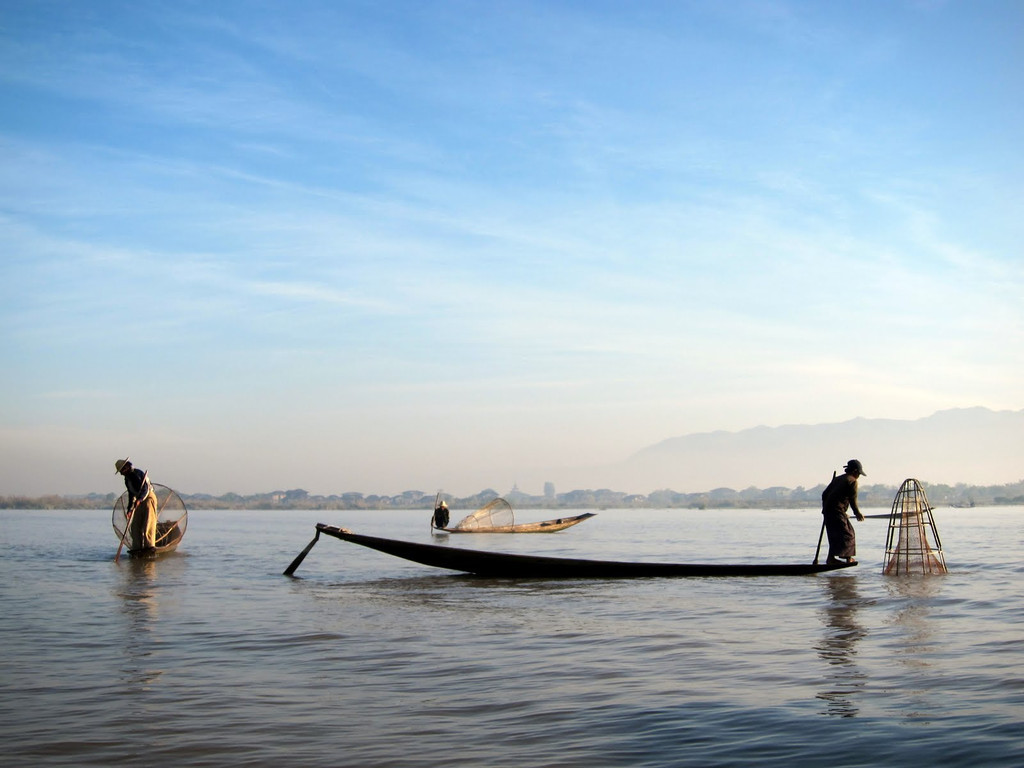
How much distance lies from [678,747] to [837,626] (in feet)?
18.1

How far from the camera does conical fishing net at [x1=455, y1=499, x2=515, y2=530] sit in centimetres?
4009

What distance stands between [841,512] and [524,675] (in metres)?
9.84

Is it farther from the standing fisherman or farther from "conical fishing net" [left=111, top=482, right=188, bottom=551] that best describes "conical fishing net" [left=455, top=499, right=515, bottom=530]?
the standing fisherman

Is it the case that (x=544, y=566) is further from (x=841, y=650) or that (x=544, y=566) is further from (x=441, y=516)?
(x=441, y=516)

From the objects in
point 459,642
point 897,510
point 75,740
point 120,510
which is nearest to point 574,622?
point 459,642

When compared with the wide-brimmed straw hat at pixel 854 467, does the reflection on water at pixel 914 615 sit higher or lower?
lower

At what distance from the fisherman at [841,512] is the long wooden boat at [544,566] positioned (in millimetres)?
255

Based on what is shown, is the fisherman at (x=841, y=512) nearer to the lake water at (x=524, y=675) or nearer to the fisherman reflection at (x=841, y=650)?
the lake water at (x=524, y=675)

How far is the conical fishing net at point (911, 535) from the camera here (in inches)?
623

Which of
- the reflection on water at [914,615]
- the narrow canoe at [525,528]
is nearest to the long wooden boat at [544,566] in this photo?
the reflection on water at [914,615]

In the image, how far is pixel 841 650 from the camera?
8.69 meters

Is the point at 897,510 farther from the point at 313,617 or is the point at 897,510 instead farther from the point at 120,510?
the point at 120,510

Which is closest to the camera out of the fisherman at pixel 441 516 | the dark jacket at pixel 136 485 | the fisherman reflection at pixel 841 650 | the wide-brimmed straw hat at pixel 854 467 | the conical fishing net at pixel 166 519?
the fisherman reflection at pixel 841 650

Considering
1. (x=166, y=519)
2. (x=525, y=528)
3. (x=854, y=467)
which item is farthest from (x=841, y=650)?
(x=525, y=528)
